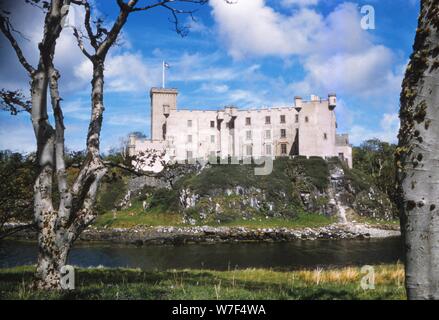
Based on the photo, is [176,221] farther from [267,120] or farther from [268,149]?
[267,120]

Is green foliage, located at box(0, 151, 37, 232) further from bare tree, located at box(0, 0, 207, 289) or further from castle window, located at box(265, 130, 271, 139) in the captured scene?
castle window, located at box(265, 130, 271, 139)

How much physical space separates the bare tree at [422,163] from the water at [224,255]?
79.6 feet

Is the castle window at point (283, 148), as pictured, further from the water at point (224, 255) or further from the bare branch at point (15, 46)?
the bare branch at point (15, 46)

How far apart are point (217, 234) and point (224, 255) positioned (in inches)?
650

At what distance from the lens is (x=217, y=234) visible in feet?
183

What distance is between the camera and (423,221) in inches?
207

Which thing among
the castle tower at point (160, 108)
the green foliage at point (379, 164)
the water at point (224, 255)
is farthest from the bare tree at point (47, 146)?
the castle tower at point (160, 108)

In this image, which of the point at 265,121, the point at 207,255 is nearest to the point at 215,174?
the point at 265,121

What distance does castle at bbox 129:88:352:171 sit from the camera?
3221 inches

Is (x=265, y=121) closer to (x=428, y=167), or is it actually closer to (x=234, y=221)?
(x=234, y=221)

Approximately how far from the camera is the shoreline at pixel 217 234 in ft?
173

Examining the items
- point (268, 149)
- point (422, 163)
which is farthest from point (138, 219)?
point (422, 163)
